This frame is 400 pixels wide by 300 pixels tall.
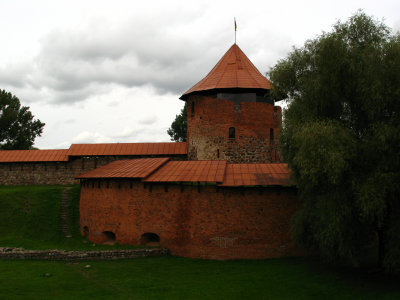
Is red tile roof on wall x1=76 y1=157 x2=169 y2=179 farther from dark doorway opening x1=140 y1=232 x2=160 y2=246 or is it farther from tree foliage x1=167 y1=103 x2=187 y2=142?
tree foliage x1=167 y1=103 x2=187 y2=142

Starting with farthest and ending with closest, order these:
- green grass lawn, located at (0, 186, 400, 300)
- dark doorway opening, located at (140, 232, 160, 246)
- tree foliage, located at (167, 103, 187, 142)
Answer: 1. tree foliage, located at (167, 103, 187, 142)
2. dark doorway opening, located at (140, 232, 160, 246)
3. green grass lawn, located at (0, 186, 400, 300)

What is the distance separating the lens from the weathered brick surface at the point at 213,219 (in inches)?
531

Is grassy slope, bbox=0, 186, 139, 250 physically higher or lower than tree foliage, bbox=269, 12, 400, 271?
lower

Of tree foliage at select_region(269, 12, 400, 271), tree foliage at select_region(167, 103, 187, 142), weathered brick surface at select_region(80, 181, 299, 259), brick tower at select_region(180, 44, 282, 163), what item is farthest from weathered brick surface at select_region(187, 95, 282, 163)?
tree foliage at select_region(167, 103, 187, 142)

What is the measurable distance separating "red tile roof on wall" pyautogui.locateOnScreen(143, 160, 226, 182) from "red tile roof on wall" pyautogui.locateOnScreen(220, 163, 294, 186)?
0.38 metres

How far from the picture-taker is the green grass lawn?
9688 millimetres

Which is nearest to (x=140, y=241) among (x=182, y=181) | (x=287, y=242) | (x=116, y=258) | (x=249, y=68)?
(x=116, y=258)

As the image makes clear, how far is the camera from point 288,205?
13570 millimetres

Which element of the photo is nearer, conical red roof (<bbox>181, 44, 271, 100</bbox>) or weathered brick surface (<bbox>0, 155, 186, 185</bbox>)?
conical red roof (<bbox>181, 44, 271, 100</bbox>)

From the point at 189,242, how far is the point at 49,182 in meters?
12.1

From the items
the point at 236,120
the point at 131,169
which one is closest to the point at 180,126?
the point at 236,120

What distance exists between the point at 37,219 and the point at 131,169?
5.77 metres

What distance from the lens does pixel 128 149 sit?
2150cm

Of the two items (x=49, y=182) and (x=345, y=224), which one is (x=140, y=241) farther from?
(x=49, y=182)
